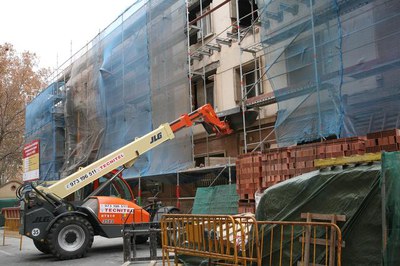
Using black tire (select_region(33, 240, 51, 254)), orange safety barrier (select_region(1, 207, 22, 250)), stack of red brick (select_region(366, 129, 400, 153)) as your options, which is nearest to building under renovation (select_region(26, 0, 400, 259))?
stack of red brick (select_region(366, 129, 400, 153))

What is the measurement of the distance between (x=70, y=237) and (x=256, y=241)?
6745 millimetres

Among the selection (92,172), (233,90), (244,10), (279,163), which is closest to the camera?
(279,163)

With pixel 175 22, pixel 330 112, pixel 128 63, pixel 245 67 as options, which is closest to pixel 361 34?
pixel 330 112

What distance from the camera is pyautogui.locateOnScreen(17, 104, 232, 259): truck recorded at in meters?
10.9

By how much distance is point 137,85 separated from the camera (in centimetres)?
1834

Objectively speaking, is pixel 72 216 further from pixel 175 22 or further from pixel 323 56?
pixel 175 22

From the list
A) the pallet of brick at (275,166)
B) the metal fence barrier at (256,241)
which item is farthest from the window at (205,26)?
the metal fence barrier at (256,241)

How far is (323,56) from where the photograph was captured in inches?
422

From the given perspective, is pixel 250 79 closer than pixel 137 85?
Yes

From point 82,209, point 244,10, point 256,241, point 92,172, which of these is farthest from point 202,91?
point 256,241

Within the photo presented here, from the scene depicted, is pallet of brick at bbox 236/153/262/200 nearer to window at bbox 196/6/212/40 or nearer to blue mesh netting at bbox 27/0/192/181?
blue mesh netting at bbox 27/0/192/181

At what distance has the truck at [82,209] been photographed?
10.9m

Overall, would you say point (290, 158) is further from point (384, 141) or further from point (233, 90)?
point (233, 90)

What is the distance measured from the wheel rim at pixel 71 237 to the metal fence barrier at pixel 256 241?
4.62 m
